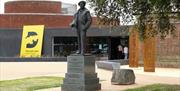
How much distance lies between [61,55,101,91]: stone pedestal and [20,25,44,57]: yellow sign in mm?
35939

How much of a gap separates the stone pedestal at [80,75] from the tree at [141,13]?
6.20 ft

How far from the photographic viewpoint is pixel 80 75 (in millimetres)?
17844

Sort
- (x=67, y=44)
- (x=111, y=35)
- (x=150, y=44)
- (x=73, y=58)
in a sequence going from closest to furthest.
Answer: (x=73, y=58) < (x=150, y=44) < (x=111, y=35) < (x=67, y=44)

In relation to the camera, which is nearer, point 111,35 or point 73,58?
point 73,58

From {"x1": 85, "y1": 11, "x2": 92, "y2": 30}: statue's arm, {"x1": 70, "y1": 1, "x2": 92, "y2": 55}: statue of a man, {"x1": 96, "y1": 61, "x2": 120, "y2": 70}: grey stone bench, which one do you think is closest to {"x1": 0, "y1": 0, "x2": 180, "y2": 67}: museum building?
{"x1": 96, "y1": 61, "x2": 120, "y2": 70}: grey stone bench

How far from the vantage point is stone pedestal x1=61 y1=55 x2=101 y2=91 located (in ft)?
58.4

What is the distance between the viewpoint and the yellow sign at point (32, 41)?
54219mm

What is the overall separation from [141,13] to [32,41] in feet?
133

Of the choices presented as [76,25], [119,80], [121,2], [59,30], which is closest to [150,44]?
[119,80]

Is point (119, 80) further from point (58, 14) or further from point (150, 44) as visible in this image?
point (58, 14)

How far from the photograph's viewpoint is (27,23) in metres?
61.1

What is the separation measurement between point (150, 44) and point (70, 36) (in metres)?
25.5

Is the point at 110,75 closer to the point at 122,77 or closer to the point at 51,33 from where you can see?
the point at 122,77

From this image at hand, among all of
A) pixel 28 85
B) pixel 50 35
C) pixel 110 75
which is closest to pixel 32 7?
pixel 50 35
